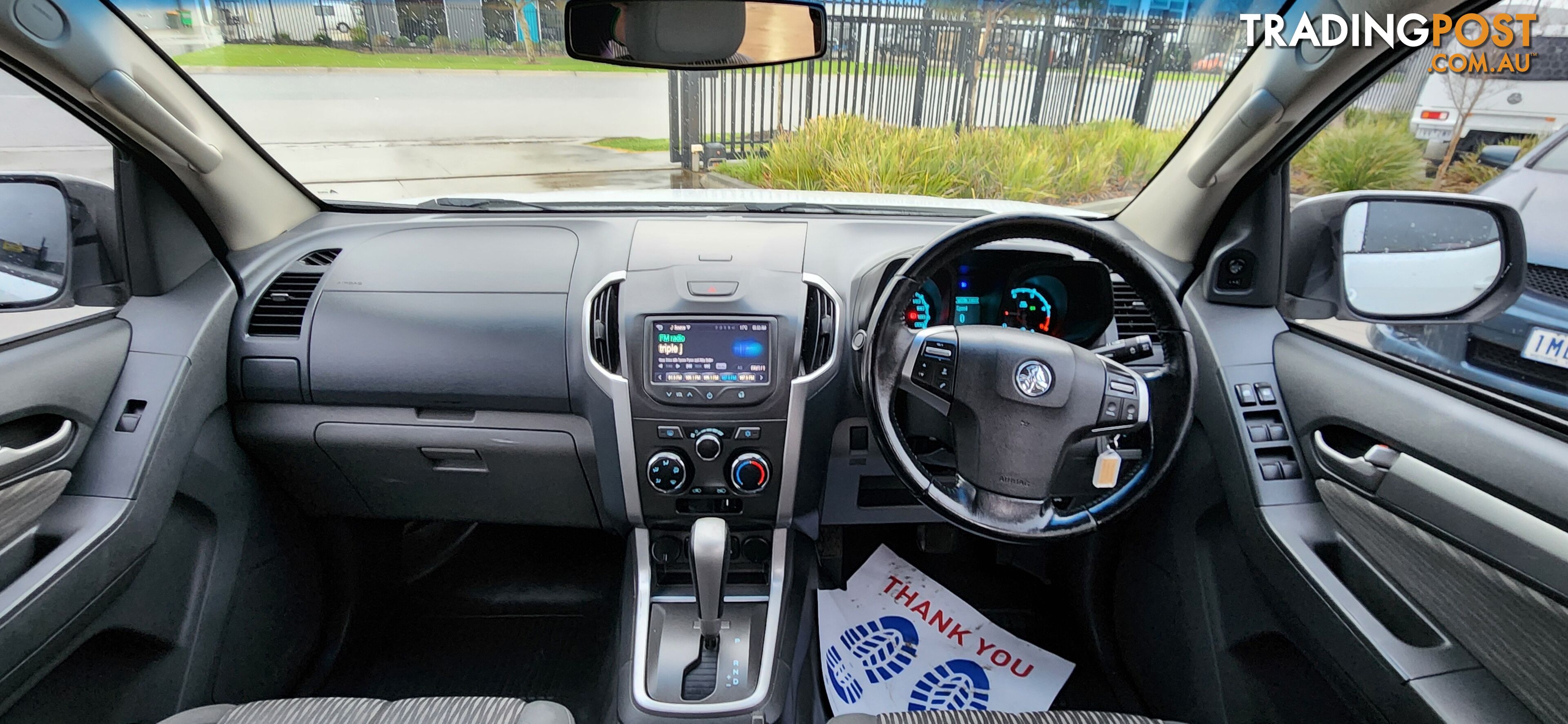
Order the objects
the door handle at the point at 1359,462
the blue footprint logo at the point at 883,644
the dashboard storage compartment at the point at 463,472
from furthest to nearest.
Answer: the blue footprint logo at the point at 883,644, the dashboard storage compartment at the point at 463,472, the door handle at the point at 1359,462

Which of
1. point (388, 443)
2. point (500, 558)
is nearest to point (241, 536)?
point (388, 443)

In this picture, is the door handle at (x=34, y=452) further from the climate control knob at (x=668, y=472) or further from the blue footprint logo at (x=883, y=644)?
the blue footprint logo at (x=883, y=644)

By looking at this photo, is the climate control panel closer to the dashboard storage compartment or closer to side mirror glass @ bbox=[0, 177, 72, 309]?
the dashboard storage compartment

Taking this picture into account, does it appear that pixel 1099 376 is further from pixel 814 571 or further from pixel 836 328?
pixel 814 571

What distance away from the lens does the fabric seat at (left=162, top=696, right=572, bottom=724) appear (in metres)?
1.59

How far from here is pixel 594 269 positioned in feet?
7.27

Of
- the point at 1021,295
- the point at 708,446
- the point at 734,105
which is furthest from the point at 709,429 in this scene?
the point at 734,105

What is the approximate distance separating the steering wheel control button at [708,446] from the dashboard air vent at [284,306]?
1184mm

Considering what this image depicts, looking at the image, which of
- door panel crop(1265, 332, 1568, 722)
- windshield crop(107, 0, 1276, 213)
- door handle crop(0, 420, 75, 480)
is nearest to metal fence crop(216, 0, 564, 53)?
windshield crop(107, 0, 1276, 213)

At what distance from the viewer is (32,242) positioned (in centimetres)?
193

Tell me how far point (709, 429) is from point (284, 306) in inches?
Answer: 50.7

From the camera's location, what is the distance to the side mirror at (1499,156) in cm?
167

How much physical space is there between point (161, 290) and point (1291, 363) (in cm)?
287

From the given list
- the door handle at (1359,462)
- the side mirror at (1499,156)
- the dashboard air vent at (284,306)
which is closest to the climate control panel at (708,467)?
the dashboard air vent at (284,306)
